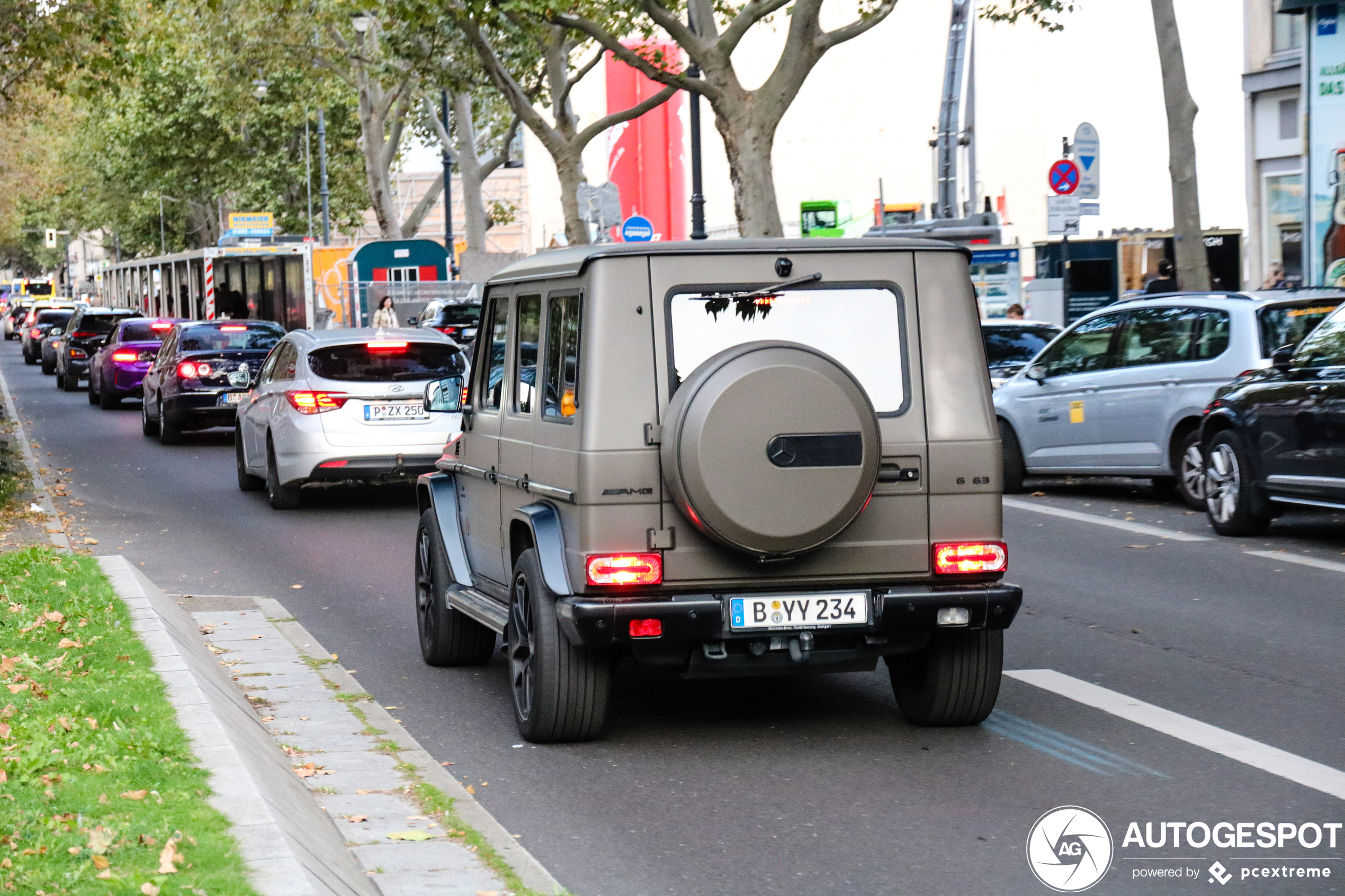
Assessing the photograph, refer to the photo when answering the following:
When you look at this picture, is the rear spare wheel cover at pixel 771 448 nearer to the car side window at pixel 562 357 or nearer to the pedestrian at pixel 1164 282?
the car side window at pixel 562 357

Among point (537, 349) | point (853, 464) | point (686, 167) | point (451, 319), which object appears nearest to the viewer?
point (853, 464)

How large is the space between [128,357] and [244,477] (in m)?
15.4

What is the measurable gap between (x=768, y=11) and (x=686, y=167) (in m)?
52.3

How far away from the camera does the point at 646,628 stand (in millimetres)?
6645

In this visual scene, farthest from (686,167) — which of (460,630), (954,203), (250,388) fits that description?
(460,630)

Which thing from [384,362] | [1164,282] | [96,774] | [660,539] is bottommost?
[96,774]

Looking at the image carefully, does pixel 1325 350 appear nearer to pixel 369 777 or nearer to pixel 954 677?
pixel 954 677

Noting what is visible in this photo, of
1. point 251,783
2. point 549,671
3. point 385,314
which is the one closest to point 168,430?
point 385,314

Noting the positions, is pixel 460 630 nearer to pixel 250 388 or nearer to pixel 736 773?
pixel 736 773

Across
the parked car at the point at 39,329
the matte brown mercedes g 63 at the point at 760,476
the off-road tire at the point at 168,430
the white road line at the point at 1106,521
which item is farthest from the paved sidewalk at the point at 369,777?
the parked car at the point at 39,329

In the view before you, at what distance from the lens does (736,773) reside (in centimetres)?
674

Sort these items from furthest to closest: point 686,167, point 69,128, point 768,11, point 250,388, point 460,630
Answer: point 686,167, point 69,128, point 768,11, point 250,388, point 460,630

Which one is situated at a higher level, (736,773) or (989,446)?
(989,446)

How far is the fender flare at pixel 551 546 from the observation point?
22.4 ft
